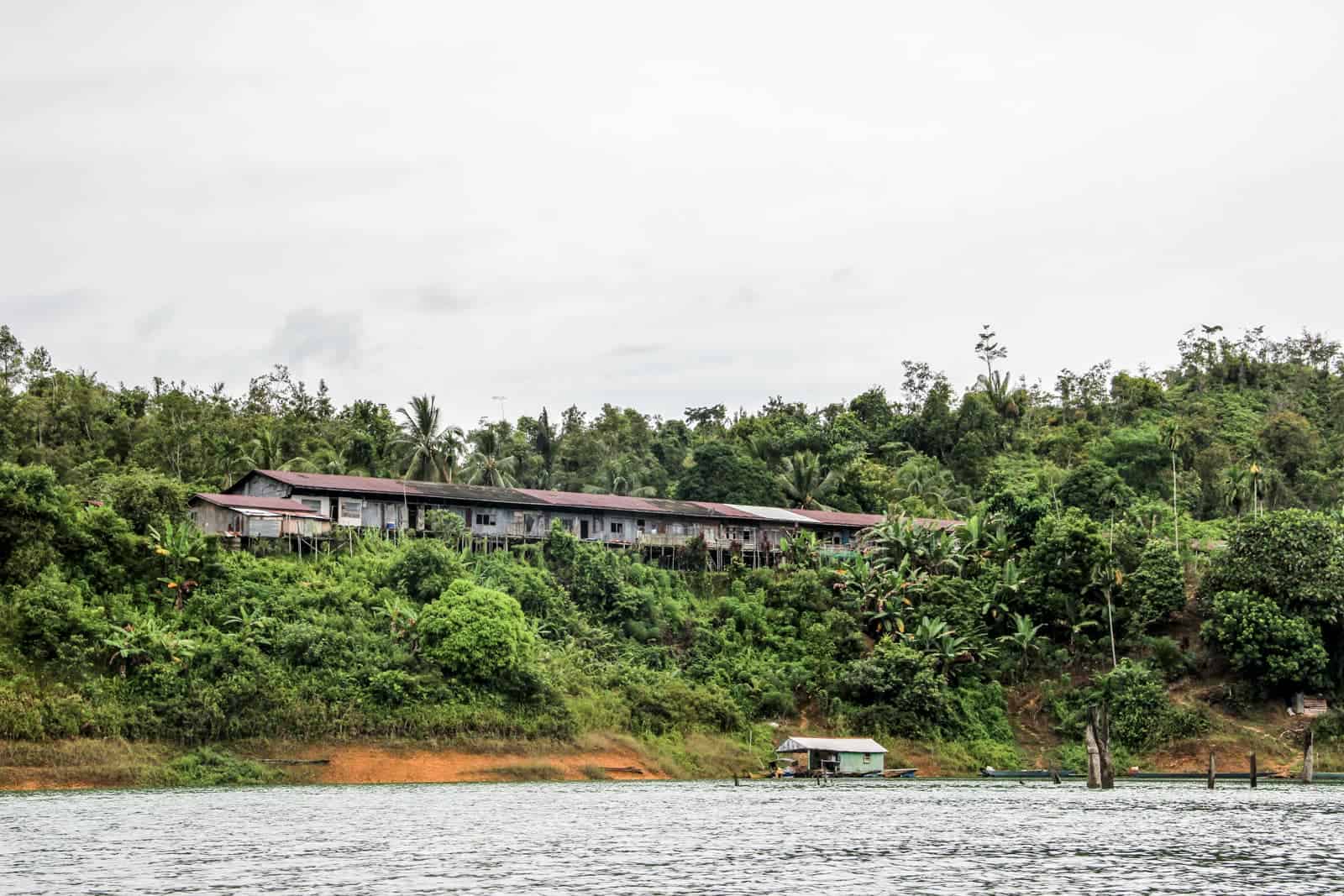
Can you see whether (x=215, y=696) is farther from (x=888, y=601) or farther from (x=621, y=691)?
(x=888, y=601)

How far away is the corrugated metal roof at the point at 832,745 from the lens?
212 ft

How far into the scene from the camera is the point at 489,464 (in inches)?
3693

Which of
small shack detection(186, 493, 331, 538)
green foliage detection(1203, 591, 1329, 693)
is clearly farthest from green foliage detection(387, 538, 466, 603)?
green foliage detection(1203, 591, 1329, 693)

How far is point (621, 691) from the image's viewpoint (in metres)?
68.2

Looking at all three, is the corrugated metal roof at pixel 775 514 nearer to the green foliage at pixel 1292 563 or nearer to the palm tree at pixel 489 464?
the palm tree at pixel 489 464

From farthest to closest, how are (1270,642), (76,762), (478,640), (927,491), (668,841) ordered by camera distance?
1. (927,491)
2. (1270,642)
3. (478,640)
4. (76,762)
5. (668,841)

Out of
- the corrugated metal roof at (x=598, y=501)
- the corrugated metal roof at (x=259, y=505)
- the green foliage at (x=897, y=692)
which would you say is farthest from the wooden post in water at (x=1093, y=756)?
the corrugated metal roof at (x=259, y=505)

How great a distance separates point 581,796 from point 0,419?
49.7 meters

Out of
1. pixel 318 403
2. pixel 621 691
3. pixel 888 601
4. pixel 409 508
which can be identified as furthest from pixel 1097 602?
pixel 318 403

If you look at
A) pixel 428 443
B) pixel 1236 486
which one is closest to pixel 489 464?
pixel 428 443

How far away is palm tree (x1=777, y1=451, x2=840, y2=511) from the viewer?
98.1 metres

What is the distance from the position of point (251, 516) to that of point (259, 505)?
2.20ft

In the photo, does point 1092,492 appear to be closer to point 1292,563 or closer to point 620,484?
point 1292,563

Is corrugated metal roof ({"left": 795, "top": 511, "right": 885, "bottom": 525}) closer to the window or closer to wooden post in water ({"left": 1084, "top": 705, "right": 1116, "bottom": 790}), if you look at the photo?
the window
